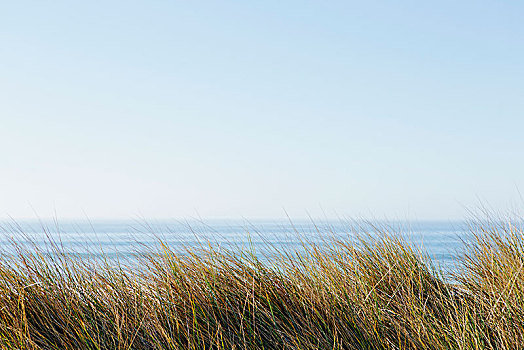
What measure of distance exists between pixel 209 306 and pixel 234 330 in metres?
0.21

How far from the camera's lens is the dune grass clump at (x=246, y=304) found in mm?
2488

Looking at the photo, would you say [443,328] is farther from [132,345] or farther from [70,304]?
[70,304]

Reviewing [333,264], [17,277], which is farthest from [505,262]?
[17,277]

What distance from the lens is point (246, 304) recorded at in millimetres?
2805

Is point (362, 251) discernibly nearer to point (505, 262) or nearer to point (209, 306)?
point (505, 262)

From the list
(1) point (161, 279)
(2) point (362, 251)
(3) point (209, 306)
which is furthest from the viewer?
(2) point (362, 251)

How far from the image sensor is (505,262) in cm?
324

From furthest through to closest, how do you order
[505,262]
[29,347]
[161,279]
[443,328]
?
[505,262] < [161,279] < [443,328] < [29,347]

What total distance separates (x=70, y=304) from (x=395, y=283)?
2.01 m

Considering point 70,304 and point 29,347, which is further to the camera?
point 70,304

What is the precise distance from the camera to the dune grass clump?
8.16 ft

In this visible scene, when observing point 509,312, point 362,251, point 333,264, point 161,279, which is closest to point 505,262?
point 509,312

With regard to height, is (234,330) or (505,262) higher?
(505,262)

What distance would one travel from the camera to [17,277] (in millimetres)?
2764
